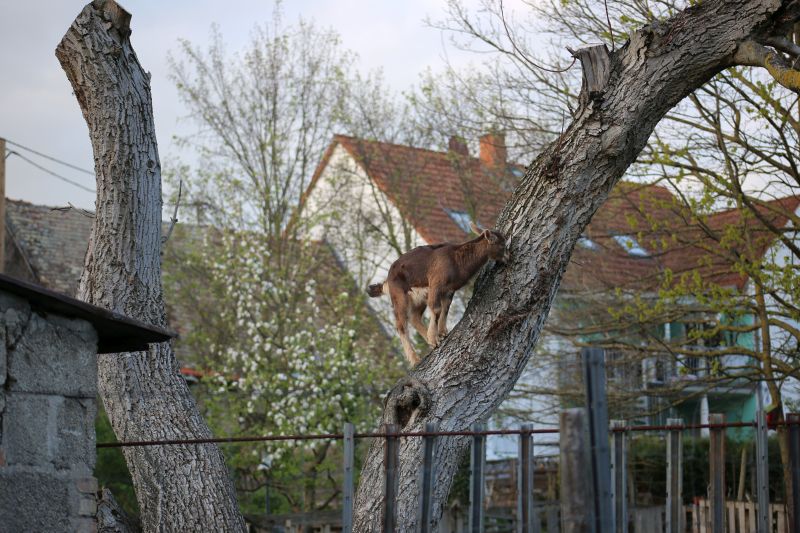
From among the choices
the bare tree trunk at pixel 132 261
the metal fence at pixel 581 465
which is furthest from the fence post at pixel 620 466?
the bare tree trunk at pixel 132 261

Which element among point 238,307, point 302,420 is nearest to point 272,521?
point 302,420

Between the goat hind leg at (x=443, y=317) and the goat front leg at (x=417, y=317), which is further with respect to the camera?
the goat front leg at (x=417, y=317)

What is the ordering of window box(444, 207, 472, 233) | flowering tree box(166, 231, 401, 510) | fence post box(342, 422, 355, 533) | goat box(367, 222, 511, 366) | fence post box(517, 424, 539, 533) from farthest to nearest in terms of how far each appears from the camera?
window box(444, 207, 472, 233), flowering tree box(166, 231, 401, 510), goat box(367, 222, 511, 366), fence post box(517, 424, 539, 533), fence post box(342, 422, 355, 533)

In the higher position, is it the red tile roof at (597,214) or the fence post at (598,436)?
the red tile roof at (597,214)

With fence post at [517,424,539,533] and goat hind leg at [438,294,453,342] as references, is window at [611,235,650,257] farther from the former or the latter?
fence post at [517,424,539,533]

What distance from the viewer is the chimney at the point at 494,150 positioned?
52.9 feet

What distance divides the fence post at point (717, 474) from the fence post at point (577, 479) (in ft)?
7.62

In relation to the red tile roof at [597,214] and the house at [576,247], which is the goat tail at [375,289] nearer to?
the red tile roof at [597,214]

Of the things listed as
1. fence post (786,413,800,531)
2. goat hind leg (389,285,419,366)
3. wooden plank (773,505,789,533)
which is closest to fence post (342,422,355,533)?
goat hind leg (389,285,419,366)

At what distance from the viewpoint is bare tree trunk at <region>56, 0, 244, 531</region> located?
22.8 ft

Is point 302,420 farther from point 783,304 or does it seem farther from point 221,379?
point 783,304

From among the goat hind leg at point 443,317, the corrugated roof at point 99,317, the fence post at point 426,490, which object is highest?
the goat hind leg at point 443,317

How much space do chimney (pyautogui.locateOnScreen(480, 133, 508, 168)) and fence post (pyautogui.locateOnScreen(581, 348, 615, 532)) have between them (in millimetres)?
11833

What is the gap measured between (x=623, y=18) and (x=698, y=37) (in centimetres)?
482
